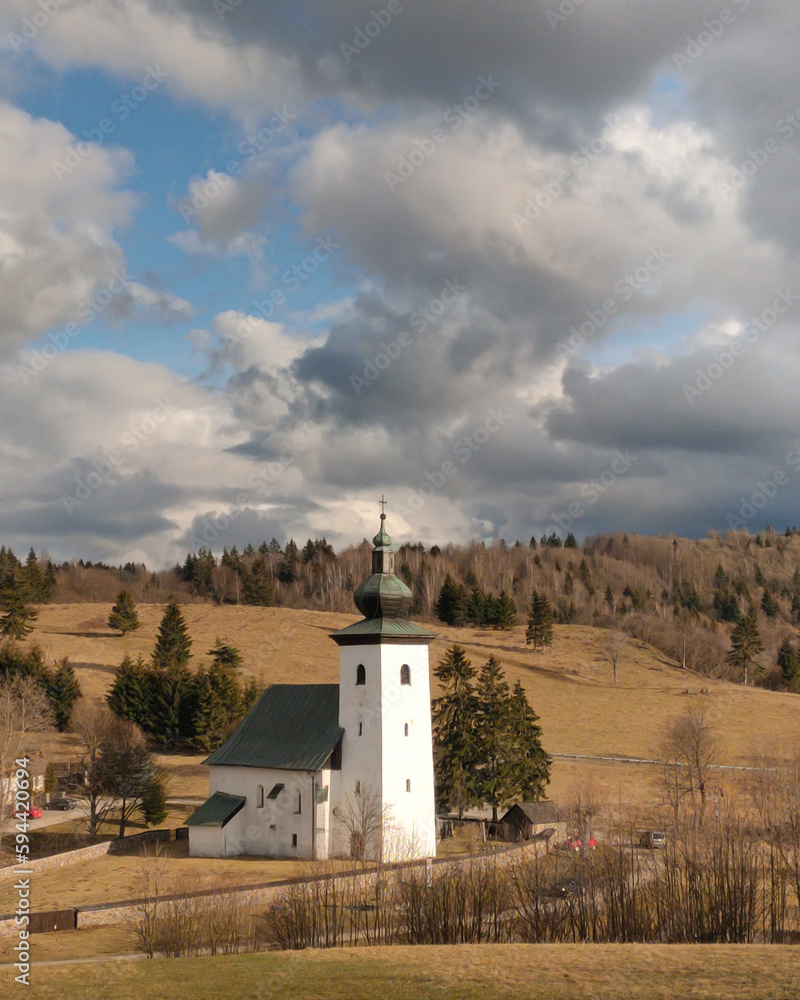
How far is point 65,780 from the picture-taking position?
54.0 m

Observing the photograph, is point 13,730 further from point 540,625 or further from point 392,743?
point 540,625

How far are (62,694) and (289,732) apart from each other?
3076cm

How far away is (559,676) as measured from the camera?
98.2 meters

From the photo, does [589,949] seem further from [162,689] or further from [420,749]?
[162,689]

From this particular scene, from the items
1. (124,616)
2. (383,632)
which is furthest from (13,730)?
(124,616)

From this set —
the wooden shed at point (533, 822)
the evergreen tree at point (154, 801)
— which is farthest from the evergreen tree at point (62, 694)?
the wooden shed at point (533, 822)

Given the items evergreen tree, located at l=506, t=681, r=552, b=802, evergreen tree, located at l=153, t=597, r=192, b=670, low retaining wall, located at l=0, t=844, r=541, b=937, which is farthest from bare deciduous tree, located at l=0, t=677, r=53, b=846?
evergreen tree, located at l=506, t=681, r=552, b=802

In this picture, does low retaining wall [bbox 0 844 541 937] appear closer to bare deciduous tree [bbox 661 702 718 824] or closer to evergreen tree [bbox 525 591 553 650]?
bare deciduous tree [bbox 661 702 718 824]

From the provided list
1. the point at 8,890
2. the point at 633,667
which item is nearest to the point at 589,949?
the point at 8,890

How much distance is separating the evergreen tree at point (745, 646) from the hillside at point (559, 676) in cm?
573

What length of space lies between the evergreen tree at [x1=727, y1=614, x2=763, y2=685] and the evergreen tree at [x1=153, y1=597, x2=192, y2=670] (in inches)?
2534

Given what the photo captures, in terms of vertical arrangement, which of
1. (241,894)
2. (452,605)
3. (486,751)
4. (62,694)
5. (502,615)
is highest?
(452,605)

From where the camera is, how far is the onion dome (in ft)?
145

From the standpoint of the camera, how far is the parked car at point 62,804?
5806 centimetres
